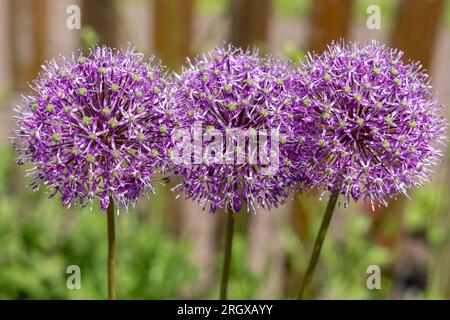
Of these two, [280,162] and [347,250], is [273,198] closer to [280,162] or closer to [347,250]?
[280,162]

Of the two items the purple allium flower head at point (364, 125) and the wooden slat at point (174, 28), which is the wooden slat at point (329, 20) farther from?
the purple allium flower head at point (364, 125)

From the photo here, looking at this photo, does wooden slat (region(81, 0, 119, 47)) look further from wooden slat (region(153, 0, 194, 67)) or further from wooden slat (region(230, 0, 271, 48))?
wooden slat (region(230, 0, 271, 48))

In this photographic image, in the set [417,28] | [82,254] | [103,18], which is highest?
[103,18]

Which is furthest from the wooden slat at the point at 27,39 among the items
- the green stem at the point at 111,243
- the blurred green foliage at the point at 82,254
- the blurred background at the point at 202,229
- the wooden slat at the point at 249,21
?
the green stem at the point at 111,243

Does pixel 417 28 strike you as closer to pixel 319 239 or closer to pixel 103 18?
pixel 103 18

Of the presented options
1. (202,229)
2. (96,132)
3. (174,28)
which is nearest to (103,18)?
(174,28)

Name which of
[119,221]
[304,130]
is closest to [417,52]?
[119,221]

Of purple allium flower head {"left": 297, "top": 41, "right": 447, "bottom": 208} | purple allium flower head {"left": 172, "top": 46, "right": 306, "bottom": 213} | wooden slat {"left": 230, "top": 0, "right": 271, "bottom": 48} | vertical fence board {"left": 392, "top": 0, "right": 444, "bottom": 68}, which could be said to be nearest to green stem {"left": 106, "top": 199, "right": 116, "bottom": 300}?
purple allium flower head {"left": 172, "top": 46, "right": 306, "bottom": 213}
